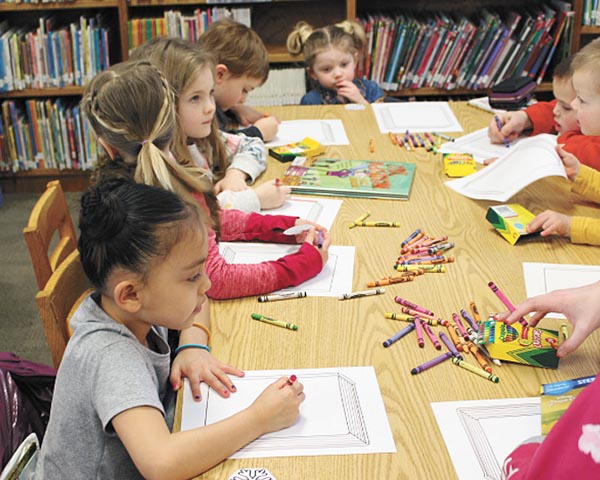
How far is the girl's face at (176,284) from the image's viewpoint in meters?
1.15

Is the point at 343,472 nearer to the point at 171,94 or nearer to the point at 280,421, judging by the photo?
the point at 280,421

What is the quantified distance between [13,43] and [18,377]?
107 inches

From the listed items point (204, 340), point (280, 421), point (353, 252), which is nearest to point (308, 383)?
point (280, 421)

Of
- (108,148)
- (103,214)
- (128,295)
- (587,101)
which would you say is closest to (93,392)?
(128,295)

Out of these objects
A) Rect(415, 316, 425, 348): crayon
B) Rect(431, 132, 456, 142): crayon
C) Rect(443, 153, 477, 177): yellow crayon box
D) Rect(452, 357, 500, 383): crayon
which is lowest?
Rect(431, 132, 456, 142): crayon

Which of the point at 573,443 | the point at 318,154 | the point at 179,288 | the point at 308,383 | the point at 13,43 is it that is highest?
the point at 573,443

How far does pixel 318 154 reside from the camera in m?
2.26

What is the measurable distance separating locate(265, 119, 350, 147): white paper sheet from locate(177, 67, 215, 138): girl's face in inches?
19.6

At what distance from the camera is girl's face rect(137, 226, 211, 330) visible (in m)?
1.15

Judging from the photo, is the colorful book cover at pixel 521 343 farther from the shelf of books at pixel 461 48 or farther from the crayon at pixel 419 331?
the shelf of books at pixel 461 48

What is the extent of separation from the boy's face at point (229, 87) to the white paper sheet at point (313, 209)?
2.02ft

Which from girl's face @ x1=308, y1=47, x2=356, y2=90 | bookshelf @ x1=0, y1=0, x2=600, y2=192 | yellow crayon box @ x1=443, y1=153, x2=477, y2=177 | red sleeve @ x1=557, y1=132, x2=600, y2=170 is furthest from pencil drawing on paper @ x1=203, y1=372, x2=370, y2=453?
bookshelf @ x1=0, y1=0, x2=600, y2=192

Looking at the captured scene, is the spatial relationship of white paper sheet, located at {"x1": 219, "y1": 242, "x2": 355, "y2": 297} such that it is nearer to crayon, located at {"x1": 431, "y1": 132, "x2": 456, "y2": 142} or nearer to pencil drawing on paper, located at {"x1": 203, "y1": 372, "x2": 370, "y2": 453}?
pencil drawing on paper, located at {"x1": 203, "y1": 372, "x2": 370, "y2": 453}

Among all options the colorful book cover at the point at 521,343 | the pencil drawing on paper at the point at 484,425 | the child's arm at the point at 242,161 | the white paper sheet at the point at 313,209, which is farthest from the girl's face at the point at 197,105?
the pencil drawing on paper at the point at 484,425
